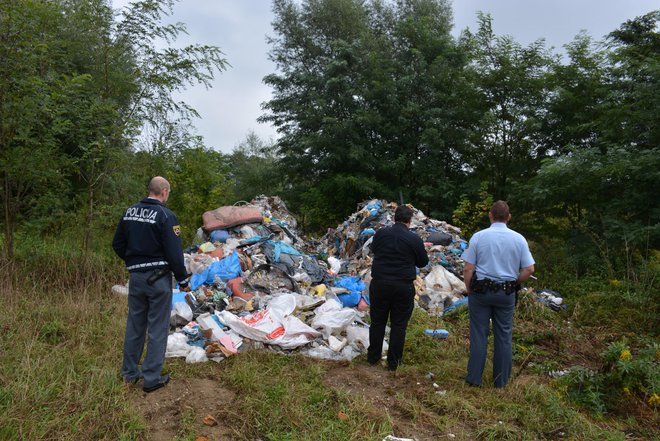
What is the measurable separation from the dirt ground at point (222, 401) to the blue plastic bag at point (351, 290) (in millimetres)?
2038

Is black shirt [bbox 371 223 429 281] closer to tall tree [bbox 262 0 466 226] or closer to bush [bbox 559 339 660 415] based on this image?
bush [bbox 559 339 660 415]

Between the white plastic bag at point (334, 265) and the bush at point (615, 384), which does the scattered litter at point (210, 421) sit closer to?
Result: the bush at point (615, 384)

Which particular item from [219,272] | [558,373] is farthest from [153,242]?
[558,373]

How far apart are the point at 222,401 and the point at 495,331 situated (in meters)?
2.33

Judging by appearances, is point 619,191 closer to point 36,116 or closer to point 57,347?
point 57,347

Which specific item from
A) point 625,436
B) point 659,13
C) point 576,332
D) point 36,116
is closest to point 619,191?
point 576,332

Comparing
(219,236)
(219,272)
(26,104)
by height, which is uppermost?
(26,104)

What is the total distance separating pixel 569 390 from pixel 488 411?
0.95 metres

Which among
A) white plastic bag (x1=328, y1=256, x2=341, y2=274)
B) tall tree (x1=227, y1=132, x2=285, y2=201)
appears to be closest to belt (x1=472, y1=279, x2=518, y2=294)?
white plastic bag (x1=328, y1=256, x2=341, y2=274)

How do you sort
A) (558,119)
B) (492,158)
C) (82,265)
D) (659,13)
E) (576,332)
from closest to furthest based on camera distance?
(576,332), (82,265), (659,13), (558,119), (492,158)

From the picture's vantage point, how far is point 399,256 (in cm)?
414

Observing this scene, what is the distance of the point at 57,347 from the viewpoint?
13.2 feet

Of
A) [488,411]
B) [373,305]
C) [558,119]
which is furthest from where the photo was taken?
[558,119]

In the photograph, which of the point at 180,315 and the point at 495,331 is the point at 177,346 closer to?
the point at 180,315
